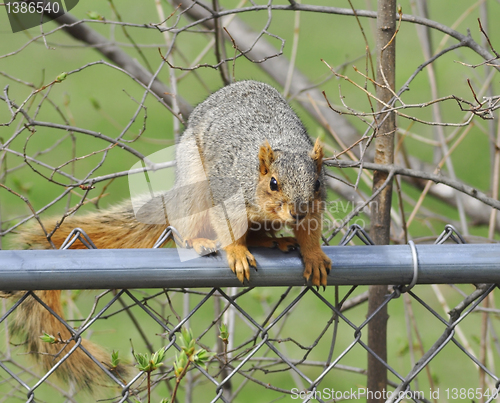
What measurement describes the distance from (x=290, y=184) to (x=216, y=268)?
1.57ft

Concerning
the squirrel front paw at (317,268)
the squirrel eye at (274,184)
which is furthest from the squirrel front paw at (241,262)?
the squirrel eye at (274,184)

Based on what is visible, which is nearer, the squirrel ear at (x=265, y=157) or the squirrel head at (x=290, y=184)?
the squirrel head at (x=290, y=184)

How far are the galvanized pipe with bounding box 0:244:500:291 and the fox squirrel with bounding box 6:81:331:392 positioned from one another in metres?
0.04

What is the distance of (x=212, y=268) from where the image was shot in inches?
40.8

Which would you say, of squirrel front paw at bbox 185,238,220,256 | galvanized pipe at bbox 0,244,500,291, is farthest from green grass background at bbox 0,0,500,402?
galvanized pipe at bbox 0,244,500,291

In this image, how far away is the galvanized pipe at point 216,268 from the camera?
3.21ft

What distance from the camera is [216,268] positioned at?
1.04 m

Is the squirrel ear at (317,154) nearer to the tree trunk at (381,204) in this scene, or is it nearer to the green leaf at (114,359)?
the tree trunk at (381,204)

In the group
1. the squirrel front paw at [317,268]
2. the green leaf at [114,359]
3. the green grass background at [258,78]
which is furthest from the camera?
the green grass background at [258,78]

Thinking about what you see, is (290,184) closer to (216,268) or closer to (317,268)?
(317,268)

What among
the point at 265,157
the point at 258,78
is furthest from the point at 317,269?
the point at 258,78

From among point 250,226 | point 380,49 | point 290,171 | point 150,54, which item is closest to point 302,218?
point 290,171

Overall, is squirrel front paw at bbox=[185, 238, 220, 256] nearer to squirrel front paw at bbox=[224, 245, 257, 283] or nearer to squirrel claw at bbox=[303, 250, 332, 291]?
squirrel front paw at bbox=[224, 245, 257, 283]

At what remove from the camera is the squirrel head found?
1.42 metres
